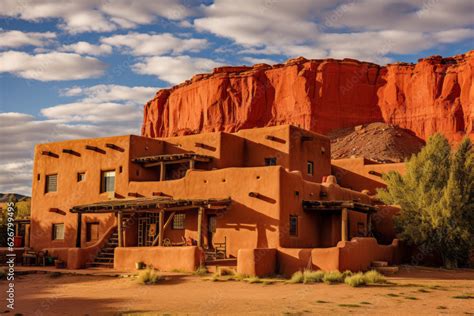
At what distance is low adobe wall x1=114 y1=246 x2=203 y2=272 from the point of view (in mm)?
23031

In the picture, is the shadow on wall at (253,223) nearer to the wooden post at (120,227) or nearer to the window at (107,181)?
the wooden post at (120,227)

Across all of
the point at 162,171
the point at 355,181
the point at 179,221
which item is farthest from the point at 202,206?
the point at 355,181

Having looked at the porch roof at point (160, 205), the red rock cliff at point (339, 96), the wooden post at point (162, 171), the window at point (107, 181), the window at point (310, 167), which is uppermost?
the red rock cliff at point (339, 96)

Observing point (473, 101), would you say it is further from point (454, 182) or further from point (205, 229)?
point (205, 229)

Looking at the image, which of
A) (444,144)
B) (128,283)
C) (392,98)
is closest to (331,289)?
(128,283)

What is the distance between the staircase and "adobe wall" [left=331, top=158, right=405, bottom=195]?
1597cm

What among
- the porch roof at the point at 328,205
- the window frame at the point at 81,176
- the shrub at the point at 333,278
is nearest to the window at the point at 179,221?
the porch roof at the point at 328,205

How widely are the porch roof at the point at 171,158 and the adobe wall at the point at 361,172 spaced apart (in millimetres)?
12738

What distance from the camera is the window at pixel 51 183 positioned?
3309 centimetres

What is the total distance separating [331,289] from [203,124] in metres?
83.7

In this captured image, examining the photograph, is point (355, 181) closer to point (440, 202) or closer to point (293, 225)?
point (440, 202)

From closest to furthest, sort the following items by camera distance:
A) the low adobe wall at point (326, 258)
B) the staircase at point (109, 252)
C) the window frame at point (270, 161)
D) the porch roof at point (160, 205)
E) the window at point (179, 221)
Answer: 1. the low adobe wall at point (326, 258)
2. the porch roof at point (160, 205)
3. the staircase at point (109, 252)
4. the window at point (179, 221)
5. the window frame at point (270, 161)

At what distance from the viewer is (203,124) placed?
334 feet

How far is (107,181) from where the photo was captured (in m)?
31.1
